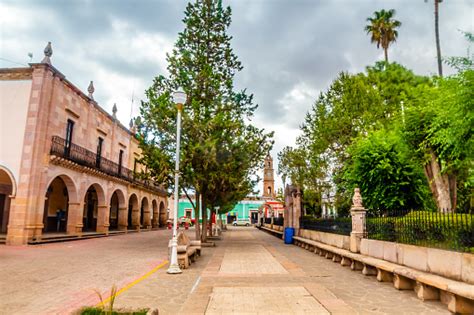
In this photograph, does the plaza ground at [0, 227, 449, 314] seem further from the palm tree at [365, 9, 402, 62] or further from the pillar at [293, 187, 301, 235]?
the palm tree at [365, 9, 402, 62]

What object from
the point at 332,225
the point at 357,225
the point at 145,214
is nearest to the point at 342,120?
the point at 332,225

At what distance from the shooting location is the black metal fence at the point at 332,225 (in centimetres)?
1236

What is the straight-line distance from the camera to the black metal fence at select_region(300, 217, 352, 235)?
486 inches

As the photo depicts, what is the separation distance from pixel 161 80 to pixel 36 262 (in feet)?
35.2

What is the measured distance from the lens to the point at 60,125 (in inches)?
760

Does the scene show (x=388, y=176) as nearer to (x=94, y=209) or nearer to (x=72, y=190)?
(x=72, y=190)

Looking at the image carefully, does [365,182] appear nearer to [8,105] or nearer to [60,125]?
[60,125]

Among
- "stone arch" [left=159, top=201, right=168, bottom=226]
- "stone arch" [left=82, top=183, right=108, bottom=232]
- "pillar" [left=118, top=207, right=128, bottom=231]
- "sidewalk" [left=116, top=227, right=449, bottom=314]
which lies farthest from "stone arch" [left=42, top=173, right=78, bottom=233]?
"stone arch" [left=159, top=201, right=168, bottom=226]

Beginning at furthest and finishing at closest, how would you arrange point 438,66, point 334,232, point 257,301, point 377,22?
point 377,22
point 438,66
point 334,232
point 257,301

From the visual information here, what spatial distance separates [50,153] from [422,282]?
1813 cm

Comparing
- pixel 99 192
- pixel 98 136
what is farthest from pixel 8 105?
pixel 99 192

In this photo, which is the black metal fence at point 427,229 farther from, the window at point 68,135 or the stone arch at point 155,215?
the stone arch at point 155,215

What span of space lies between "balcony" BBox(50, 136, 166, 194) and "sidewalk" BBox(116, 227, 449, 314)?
30.0 ft

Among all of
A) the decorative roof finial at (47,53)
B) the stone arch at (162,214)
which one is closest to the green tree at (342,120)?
the decorative roof finial at (47,53)
